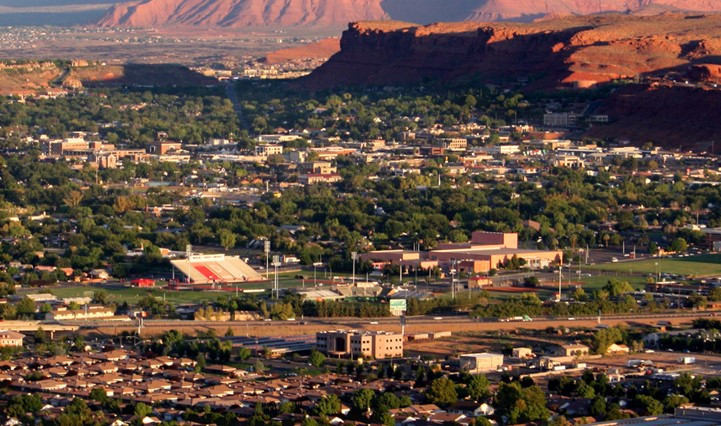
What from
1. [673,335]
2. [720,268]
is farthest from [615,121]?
[673,335]

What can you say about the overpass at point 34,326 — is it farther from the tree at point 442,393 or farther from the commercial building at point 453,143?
the commercial building at point 453,143

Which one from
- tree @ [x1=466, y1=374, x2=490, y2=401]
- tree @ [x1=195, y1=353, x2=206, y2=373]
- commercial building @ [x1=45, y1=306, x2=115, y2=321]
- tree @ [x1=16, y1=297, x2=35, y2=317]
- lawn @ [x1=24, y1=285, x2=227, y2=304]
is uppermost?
tree @ [x1=466, y1=374, x2=490, y2=401]

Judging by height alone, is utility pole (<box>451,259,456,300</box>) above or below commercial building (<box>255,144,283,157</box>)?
above

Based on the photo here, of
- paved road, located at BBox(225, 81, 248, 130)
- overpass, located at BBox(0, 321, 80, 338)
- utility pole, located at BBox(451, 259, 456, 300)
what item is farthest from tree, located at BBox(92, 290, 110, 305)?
paved road, located at BBox(225, 81, 248, 130)

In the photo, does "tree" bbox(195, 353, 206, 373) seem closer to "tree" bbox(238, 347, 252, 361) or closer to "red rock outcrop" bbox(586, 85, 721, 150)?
"tree" bbox(238, 347, 252, 361)

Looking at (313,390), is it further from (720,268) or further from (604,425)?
(720,268)

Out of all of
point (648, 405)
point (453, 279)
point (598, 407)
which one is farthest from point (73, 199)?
point (648, 405)
